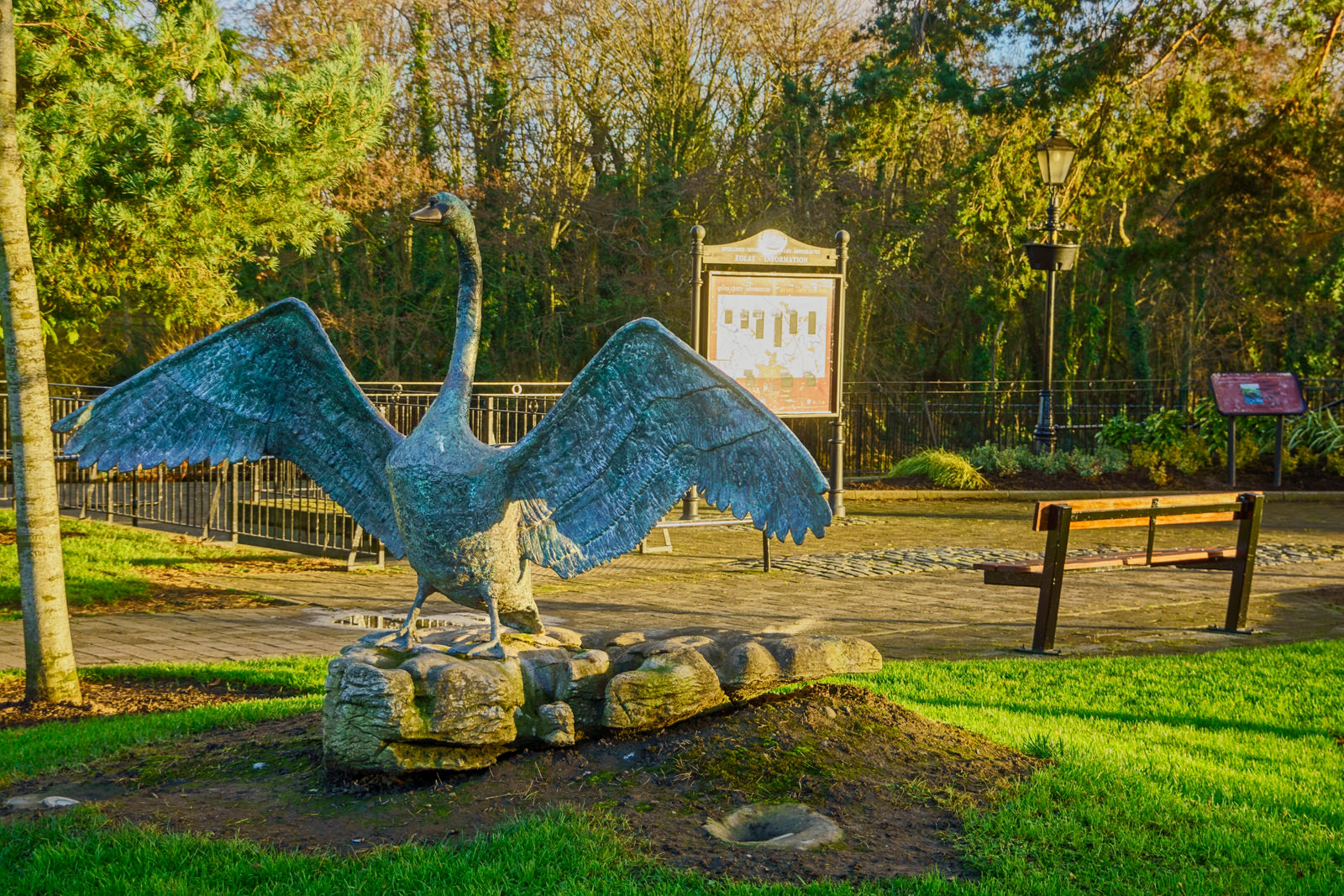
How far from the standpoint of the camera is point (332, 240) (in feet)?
75.9

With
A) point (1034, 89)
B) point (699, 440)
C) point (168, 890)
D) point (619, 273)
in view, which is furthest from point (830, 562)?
point (619, 273)

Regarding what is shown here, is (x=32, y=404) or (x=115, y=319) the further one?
(x=115, y=319)

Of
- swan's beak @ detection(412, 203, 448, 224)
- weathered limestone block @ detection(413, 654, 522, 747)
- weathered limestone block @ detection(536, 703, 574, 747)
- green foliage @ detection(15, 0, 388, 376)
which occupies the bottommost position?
weathered limestone block @ detection(536, 703, 574, 747)

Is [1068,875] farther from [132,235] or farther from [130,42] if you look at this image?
[130,42]

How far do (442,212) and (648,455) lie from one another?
4.21 ft

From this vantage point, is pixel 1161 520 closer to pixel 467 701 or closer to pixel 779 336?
pixel 467 701

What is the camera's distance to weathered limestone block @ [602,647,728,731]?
497cm

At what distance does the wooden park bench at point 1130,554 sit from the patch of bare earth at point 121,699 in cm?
475

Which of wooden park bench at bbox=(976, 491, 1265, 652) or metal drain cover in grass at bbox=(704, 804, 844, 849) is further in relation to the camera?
wooden park bench at bbox=(976, 491, 1265, 652)

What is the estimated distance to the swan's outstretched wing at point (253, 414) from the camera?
505 centimetres

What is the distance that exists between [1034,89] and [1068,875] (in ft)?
55.2

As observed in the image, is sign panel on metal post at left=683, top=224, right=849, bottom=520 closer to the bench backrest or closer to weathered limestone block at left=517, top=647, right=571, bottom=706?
the bench backrest

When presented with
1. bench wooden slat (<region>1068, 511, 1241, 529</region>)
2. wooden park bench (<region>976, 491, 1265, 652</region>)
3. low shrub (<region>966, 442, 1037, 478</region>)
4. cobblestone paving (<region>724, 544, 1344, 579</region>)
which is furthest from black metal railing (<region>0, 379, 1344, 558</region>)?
bench wooden slat (<region>1068, 511, 1241, 529</region>)

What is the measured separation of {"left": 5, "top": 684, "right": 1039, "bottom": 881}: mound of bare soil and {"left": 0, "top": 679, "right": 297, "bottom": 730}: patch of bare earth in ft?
3.65
